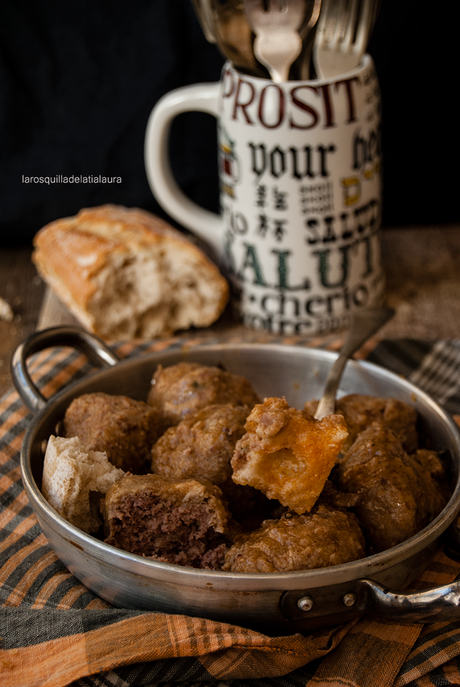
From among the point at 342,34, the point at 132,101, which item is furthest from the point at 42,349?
the point at 132,101

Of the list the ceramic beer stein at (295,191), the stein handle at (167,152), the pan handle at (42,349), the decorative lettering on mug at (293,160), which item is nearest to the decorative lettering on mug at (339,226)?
the ceramic beer stein at (295,191)

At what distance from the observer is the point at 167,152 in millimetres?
2527

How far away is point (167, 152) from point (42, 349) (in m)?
1.10

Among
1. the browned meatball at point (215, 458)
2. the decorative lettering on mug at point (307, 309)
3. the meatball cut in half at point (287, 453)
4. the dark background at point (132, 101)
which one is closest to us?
the meatball cut in half at point (287, 453)

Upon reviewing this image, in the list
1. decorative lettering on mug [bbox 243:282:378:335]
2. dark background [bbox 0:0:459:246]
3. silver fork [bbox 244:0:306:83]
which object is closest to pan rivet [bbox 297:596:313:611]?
decorative lettering on mug [bbox 243:282:378:335]

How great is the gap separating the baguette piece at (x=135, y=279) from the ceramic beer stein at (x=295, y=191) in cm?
12

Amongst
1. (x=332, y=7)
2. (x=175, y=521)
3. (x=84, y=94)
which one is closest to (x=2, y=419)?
(x=175, y=521)

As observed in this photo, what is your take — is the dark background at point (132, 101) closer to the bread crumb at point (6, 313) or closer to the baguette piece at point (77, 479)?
the bread crumb at point (6, 313)

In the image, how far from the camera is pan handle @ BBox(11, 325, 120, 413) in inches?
63.5

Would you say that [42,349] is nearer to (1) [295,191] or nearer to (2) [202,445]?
(2) [202,445]

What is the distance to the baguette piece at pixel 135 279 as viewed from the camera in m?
2.36

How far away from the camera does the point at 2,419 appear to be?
1757mm

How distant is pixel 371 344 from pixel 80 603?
3.87 feet

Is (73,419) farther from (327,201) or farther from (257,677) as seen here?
(327,201)
